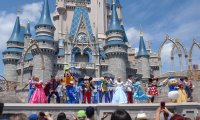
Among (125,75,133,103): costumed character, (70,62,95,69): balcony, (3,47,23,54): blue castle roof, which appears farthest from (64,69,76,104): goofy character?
(3,47,23,54): blue castle roof

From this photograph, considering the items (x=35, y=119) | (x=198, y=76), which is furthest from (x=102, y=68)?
(x=35, y=119)

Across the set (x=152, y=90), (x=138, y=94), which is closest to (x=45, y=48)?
(x=138, y=94)

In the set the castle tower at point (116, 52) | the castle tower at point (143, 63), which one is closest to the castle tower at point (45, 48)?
Result: the castle tower at point (116, 52)

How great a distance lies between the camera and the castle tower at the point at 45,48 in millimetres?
39906

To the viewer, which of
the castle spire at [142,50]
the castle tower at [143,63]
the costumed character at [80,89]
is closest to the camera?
the costumed character at [80,89]

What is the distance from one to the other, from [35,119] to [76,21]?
4511cm

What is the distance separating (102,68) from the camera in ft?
143

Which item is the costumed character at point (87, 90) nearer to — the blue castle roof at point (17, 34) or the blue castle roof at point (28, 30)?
the blue castle roof at point (17, 34)

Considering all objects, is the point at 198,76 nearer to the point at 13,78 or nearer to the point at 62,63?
the point at 62,63

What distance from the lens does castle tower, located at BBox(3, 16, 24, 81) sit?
1819 inches

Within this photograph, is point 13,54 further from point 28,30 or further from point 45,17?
point 45,17

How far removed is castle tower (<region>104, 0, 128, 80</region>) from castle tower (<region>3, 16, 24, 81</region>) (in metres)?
14.4

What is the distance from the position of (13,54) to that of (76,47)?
35.3ft

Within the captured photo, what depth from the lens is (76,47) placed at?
145ft
